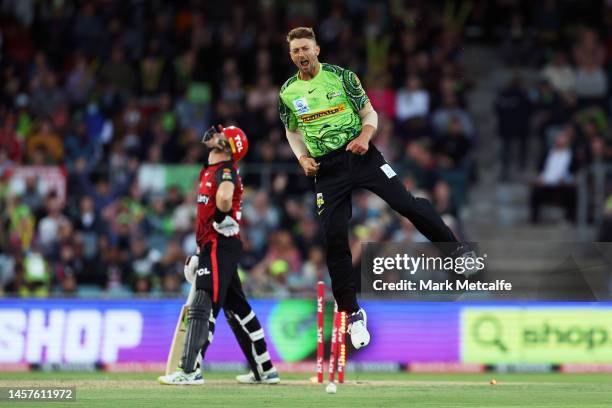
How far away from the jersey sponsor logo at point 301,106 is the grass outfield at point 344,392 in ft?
9.20

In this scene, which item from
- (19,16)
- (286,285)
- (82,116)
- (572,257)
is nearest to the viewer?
(572,257)

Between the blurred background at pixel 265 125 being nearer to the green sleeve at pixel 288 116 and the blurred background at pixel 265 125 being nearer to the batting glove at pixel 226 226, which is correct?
the batting glove at pixel 226 226

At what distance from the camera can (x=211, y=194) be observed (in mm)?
15703

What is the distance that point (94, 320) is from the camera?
1972cm

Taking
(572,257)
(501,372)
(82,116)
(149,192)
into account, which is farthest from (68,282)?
(572,257)

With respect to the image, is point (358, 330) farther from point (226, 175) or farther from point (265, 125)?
point (265, 125)

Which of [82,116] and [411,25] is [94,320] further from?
[411,25]

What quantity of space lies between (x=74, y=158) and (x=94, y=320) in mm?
6659

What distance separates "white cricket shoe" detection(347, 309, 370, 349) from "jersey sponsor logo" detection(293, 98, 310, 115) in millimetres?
2035

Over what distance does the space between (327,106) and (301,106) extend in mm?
A: 262

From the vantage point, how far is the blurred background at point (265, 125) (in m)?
23.4

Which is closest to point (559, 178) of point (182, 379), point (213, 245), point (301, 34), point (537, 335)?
point (537, 335)

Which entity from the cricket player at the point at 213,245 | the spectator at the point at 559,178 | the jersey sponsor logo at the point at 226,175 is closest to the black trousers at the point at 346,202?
the jersey sponsor logo at the point at 226,175

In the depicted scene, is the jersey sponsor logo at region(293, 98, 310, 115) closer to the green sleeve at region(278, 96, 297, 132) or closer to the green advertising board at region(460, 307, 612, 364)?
the green sleeve at region(278, 96, 297, 132)
